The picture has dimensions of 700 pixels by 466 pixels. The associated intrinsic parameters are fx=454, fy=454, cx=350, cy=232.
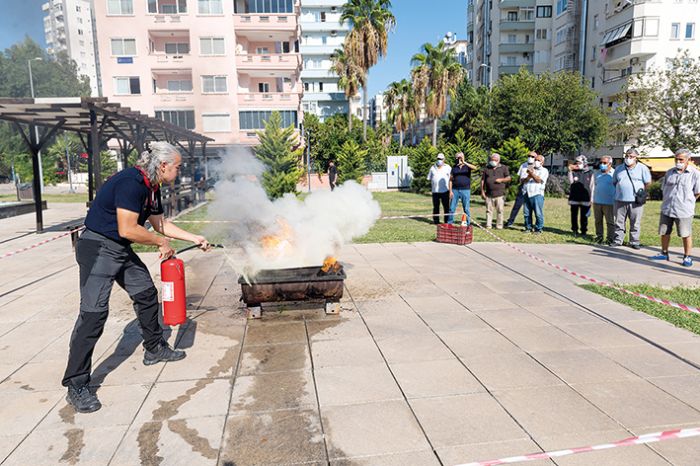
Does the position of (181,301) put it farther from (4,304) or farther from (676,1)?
(676,1)

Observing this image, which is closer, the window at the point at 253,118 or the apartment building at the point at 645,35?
the apartment building at the point at 645,35

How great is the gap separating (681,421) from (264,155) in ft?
66.3

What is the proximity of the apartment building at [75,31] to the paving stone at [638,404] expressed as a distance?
127050 mm

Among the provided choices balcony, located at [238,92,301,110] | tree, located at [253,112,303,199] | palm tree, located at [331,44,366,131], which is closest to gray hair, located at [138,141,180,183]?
tree, located at [253,112,303,199]

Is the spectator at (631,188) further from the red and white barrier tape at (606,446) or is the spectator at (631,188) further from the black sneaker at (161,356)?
the black sneaker at (161,356)

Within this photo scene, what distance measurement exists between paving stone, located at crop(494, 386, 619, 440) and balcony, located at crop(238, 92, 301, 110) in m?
38.7

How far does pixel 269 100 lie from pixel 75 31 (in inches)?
4199

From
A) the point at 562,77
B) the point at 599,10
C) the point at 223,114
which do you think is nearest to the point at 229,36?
the point at 223,114

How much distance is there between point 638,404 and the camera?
3602mm

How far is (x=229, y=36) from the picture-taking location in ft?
129

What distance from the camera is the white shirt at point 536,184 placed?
11586mm

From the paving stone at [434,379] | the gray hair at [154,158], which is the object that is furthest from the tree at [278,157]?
the paving stone at [434,379]

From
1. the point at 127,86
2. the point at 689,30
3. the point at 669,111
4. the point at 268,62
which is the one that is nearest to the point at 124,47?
the point at 127,86

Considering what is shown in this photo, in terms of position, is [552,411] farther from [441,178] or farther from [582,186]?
[441,178]
